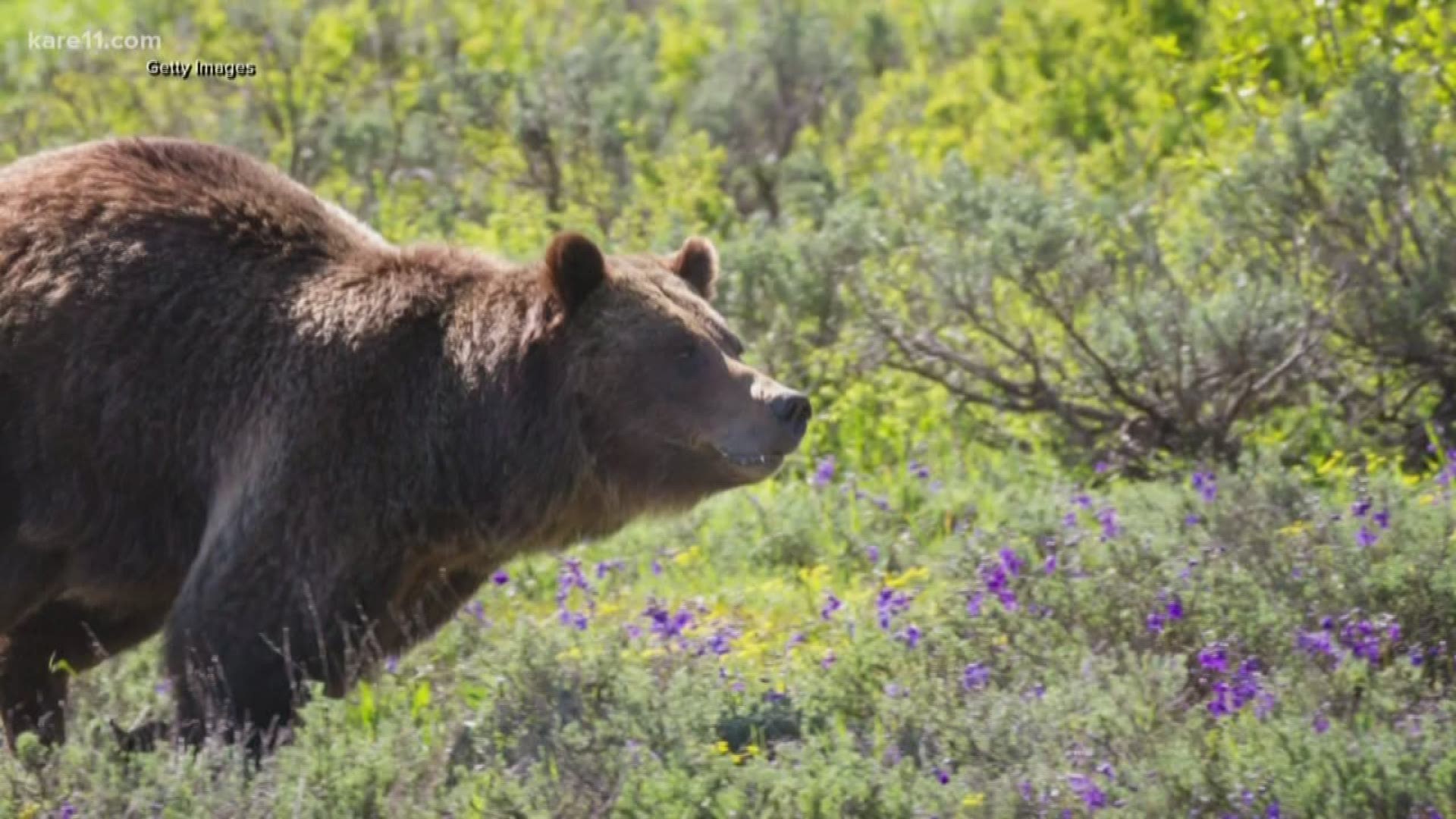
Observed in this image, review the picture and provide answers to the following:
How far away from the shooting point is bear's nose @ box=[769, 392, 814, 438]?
20.2ft

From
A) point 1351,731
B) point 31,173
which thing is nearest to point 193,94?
point 31,173

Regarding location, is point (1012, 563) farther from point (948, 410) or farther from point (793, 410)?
point (948, 410)

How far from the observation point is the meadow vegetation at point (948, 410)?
532 cm

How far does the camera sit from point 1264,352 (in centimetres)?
862

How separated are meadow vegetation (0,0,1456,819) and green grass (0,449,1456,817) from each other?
0.6 inches

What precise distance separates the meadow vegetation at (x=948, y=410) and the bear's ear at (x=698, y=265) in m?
1.02

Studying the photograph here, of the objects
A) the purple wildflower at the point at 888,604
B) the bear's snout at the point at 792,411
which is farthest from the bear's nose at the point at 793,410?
the purple wildflower at the point at 888,604

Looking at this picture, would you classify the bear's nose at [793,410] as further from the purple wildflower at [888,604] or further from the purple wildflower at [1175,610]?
the purple wildflower at [1175,610]

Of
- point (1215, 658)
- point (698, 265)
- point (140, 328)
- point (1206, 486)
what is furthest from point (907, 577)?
point (140, 328)

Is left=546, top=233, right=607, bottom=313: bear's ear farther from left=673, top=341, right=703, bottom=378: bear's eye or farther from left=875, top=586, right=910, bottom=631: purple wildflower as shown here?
left=875, top=586, right=910, bottom=631: purple wildflower

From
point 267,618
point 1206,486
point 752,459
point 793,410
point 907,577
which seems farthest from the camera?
point 907,577

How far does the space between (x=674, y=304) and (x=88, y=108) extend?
25.4 feet

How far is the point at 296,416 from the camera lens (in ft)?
19.9

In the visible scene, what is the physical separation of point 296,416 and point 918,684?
1722 mm
